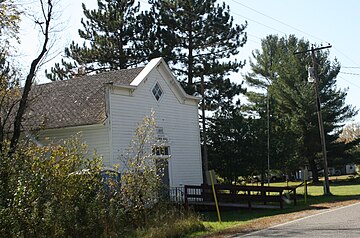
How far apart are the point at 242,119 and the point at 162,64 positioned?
9.62 metres

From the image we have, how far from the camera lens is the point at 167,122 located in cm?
2570

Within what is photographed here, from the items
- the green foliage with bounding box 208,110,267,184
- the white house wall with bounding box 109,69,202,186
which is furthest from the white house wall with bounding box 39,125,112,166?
the green foliage with bounding box 208,110,267,184

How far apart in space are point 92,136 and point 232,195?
6.81 metres

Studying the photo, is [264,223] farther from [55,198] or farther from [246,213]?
[55,198]

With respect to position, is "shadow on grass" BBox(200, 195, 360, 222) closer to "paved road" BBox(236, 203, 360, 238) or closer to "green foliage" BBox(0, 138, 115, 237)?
"paved road" BBox(236, 203, 360, 238)

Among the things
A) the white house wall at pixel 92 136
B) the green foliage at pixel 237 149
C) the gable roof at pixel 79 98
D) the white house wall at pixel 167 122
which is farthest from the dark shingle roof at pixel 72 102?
the green foliage at pixel 237 149

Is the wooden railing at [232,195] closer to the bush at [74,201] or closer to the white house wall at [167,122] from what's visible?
the white house wall at [167,122]

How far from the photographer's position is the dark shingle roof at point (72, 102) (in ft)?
74.9

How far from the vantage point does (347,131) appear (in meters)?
96.8

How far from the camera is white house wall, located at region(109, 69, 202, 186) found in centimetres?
2261

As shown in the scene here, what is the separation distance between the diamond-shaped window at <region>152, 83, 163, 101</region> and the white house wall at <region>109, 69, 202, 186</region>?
21cm

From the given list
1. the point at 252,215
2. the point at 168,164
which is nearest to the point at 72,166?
the point at 252,215

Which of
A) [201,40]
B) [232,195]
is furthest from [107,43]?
[232,195]

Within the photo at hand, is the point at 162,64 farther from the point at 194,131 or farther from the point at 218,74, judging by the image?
the point at 218,74
